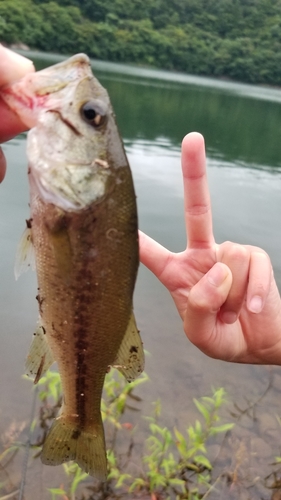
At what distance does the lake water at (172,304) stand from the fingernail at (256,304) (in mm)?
2830

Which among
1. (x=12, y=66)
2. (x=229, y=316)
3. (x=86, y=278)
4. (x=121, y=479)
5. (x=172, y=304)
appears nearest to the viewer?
(x=12, y=66)

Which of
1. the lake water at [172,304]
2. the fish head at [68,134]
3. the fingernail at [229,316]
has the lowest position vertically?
the lake water at [172,304]

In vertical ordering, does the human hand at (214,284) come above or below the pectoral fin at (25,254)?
below

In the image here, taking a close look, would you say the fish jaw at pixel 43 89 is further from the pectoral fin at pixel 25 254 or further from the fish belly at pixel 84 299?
the pectoral fin at pixel 25 254

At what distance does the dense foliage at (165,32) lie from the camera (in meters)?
76.4

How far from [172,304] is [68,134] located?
7.17m

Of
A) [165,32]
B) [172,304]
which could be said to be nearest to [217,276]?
[172,304]

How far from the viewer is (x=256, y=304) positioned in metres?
2.48

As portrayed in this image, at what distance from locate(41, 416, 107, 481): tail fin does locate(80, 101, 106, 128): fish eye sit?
141 cm

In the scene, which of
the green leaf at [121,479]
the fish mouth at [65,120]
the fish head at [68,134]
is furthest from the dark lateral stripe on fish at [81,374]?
the green leaf at [121,479]

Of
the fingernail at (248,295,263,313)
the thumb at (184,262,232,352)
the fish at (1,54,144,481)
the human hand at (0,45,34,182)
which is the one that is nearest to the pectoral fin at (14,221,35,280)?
the fish at (1,54,144,481)

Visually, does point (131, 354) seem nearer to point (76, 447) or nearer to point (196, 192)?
point (76, 447)

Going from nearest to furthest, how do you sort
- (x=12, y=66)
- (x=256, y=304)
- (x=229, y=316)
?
1. (x=12, y=66)
2. (x=256, y=304)
3. (x=229, y=316)

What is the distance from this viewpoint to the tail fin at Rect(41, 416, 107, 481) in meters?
2.08
